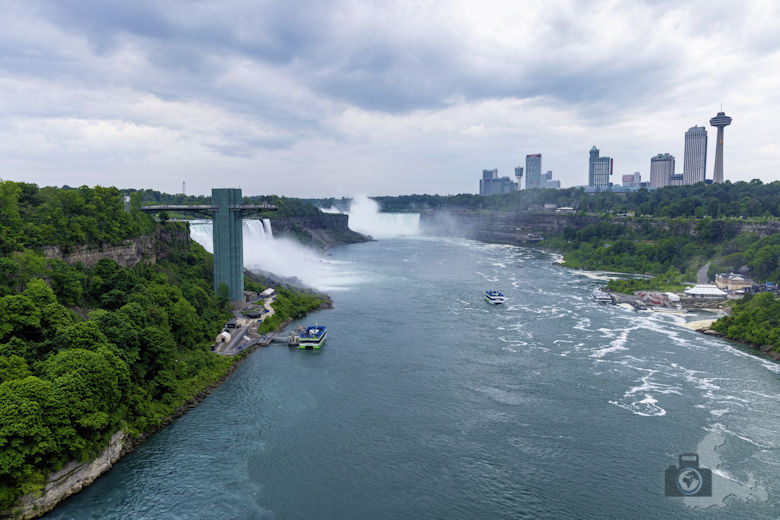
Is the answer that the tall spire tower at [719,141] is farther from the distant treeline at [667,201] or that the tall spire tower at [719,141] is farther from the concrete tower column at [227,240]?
the concrete tower column at [227,240]

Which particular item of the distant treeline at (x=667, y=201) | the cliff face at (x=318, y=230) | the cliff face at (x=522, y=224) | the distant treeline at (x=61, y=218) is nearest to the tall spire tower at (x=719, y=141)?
the distant treeline at (x=667, y=201)

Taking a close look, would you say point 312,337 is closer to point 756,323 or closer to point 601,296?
point 601,296

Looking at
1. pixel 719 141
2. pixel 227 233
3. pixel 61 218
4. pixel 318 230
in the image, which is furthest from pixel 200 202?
pixel 719 141

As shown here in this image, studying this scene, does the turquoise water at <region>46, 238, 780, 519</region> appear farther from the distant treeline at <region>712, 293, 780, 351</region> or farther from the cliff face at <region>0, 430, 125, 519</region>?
the distant treeline at <region>712, 293, 780, 351</region>

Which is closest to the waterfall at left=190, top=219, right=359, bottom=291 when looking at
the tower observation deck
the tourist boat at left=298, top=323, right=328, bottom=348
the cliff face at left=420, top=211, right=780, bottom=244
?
the tower observation deck

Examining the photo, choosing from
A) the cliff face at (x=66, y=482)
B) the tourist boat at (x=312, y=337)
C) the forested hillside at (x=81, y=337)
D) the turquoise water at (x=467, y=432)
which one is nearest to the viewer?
the cliff face at (x=66, y=482)
